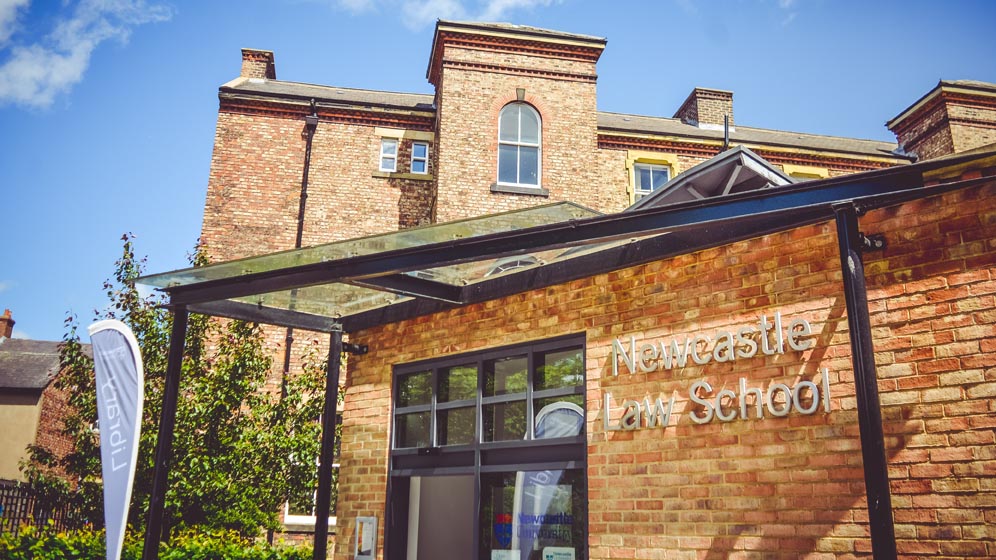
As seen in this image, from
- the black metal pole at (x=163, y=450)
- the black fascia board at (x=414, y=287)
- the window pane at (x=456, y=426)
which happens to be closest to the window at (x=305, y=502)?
the window pane at (x=456, y=426)

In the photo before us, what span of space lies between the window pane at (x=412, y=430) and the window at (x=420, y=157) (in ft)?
33.0

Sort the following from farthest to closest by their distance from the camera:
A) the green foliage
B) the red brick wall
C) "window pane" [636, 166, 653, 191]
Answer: the red brick wall, "window pane" [636, 166, 653, 191], the green foliage

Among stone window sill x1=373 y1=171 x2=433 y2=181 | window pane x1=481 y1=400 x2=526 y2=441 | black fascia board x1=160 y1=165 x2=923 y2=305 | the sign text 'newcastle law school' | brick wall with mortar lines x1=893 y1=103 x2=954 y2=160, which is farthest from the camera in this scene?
brick wall with mortar lines x1=893 y1=103 x2=954 y2=160

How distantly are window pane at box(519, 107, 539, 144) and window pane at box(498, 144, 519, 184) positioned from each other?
37 centimetres

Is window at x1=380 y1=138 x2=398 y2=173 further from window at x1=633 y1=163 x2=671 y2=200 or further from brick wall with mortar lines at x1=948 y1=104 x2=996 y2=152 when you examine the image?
brick wall with mortar lines at x1=948 y1=104 x2=996 y2=152

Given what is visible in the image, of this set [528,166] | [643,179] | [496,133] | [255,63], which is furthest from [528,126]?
[255,63]

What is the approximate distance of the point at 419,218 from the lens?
16.6 meters

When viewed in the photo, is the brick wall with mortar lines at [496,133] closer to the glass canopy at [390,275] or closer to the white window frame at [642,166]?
the white window frame at [642,166]

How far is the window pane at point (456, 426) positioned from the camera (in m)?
7.22

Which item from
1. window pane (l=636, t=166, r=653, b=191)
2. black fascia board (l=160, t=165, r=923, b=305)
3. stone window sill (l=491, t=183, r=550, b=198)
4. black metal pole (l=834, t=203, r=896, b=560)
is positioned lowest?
black metal pole (l=834, t=203, r=896, b=560)

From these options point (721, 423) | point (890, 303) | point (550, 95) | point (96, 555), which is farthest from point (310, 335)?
point (890, 303)

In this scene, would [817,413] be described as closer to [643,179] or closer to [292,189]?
[643,179]

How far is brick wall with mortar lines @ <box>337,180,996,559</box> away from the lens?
4352mm

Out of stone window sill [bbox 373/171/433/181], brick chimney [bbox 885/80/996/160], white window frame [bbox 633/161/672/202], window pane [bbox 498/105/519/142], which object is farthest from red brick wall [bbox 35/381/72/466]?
brick chimney [bbox 885/80/996/160]
